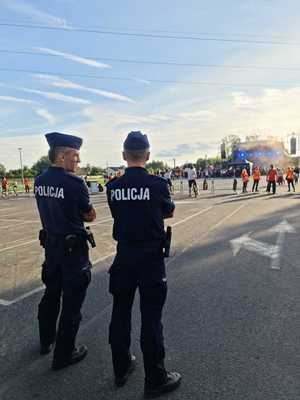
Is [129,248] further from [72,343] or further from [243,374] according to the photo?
[243,374]

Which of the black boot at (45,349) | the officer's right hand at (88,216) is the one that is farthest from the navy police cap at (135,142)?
the black boot at (45,349)

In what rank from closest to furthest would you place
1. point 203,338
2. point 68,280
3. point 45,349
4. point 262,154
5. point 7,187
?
1. point 68,280
2. point 45,349
3. point 203,338
4. point 7,187
5. point 262,154

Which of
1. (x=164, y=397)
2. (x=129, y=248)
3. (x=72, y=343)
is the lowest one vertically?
(x=164, y=397)

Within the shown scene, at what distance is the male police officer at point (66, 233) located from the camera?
3.21 m

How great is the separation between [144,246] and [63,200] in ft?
3.04

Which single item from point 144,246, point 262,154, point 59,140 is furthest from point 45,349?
point 262,154

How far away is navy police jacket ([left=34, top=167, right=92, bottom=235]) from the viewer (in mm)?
3219

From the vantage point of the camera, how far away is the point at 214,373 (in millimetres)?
3006

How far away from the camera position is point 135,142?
9.33ft

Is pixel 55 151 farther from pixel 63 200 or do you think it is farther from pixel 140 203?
pixel 140 203

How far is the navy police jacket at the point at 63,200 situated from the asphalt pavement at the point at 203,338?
1.26m

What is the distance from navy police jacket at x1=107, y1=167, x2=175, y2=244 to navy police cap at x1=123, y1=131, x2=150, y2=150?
169 mm

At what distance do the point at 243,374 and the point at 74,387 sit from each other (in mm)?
1420

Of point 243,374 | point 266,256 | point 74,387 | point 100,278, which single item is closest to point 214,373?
point 243,374
